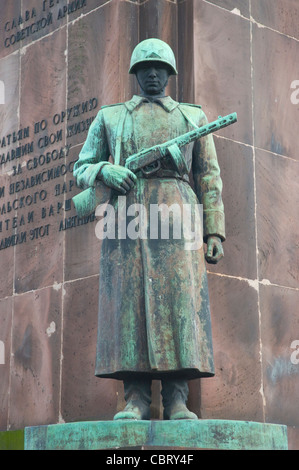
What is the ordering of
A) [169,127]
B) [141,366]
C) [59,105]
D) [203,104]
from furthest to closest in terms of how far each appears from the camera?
[59,105], [203,104], [169,127], [141,366]

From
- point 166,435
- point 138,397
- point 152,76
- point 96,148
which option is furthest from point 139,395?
point 152,76

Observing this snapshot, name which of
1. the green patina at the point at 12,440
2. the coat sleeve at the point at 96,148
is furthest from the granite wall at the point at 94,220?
the coat sleeve at the point at 96,148

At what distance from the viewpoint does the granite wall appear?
12.8 meters

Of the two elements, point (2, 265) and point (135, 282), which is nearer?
point (135, 282)

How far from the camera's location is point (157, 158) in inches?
407

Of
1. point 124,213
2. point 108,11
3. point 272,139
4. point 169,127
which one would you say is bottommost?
point 124,213

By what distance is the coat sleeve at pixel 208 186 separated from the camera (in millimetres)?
10633

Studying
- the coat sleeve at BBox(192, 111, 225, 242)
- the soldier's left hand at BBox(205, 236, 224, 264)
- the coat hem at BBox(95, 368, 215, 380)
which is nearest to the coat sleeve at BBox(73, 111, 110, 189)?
the coat sleeve at BBox(192, 111, 225, 242)

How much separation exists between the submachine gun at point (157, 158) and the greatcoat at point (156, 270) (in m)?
0.09

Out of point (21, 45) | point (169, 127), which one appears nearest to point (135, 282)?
point (169, 127)

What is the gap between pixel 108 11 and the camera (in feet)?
44.6

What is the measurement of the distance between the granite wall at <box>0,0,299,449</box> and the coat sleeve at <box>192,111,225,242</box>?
2083 mm

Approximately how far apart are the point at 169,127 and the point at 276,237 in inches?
130

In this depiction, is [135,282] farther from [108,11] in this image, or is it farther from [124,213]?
[108,11]
